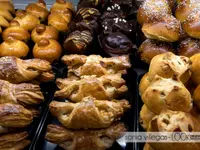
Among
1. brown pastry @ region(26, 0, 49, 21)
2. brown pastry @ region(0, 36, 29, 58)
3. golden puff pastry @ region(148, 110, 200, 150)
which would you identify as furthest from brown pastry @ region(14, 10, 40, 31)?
golden puff pastry @ region(148, 110, 200, 150)

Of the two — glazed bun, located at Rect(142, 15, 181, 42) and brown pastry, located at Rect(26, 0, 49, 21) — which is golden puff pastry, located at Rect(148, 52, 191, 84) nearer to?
glazed bun, located at Rect(142, 15, 181, 42)

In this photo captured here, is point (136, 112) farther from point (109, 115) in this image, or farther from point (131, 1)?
point (131, 1)

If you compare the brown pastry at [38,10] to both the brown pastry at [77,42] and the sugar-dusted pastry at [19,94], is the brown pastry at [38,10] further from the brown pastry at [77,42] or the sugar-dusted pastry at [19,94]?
the sugar-dusted pastry at [19,94]

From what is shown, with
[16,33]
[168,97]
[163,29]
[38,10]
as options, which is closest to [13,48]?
[16,33]

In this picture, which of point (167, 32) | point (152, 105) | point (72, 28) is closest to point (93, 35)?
point (72, 28)

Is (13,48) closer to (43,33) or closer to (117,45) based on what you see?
(43,33)

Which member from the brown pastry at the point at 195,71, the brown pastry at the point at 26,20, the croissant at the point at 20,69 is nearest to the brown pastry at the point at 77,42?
the croissant at the point at 20,69
